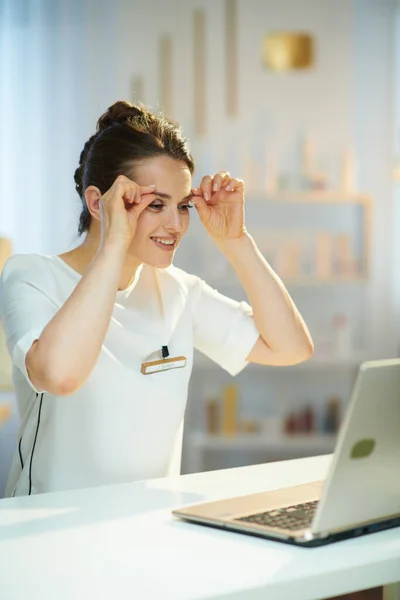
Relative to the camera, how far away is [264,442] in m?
4.69

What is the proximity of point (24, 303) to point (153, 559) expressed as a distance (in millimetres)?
781

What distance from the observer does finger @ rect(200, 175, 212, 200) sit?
6.70 ft

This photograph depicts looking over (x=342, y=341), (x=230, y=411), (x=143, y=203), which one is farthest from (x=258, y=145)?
(x=143, y=203)

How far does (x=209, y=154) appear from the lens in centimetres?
475

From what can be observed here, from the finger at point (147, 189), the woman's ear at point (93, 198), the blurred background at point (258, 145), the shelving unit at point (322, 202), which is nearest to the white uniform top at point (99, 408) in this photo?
the woman's ear at point (93, 198)

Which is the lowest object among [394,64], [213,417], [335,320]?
[213,417]

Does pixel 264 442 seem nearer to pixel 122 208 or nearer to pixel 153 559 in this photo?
pixel 122 208

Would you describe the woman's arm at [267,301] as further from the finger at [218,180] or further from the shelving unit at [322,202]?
the shelving unit at [322,202]

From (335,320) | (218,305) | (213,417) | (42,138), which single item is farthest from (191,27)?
(218,305)

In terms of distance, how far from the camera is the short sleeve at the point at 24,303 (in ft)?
5.55

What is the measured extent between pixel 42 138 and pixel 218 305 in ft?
8.79

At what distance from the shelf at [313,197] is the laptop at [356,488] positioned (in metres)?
3.50

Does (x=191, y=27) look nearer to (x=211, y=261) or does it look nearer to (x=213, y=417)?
(x=211, y=261)

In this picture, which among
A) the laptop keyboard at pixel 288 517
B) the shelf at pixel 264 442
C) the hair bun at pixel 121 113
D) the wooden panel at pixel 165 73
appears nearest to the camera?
the laptop keyboard at pixel 288 517
